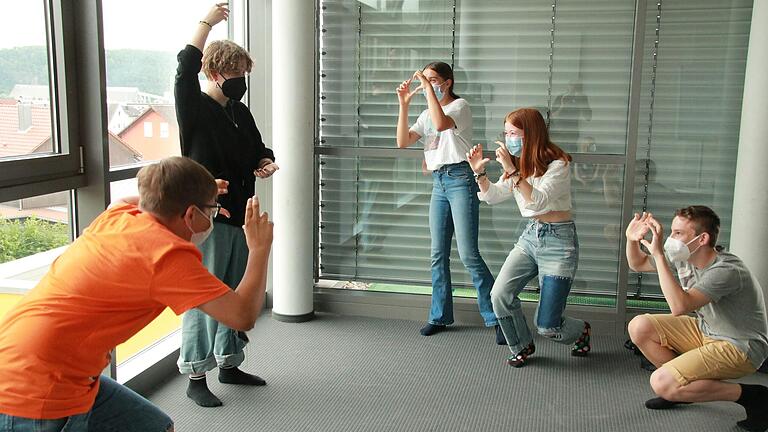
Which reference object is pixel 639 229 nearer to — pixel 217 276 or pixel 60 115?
pixel 217 276

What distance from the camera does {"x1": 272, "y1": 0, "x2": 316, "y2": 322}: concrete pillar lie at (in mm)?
3928

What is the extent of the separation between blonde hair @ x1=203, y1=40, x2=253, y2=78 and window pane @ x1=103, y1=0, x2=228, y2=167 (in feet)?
1.35

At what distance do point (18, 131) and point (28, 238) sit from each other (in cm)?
41

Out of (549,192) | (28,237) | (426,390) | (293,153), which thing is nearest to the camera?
(28,237)

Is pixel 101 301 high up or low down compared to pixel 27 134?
down

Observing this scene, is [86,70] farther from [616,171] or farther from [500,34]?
[616,171]

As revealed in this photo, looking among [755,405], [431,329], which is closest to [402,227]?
[431,329]

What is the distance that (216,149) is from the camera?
289cm

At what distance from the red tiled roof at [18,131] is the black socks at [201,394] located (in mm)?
1172

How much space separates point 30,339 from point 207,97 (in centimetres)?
146

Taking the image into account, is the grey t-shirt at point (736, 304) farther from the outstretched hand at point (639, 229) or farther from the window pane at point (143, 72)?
the window pane at point (143, 72)

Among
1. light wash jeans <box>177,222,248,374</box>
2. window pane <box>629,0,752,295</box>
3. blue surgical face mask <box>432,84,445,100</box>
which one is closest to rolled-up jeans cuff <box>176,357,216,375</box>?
light wash jeans <box>177,222,248,374</box>

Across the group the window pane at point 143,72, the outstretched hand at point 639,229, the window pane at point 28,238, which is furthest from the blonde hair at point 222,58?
the outstretched hand at point 639,229

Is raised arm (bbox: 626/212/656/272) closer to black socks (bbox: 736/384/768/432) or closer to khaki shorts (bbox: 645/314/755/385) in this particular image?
khaki shorts (bbox: 645/314/755/385)
